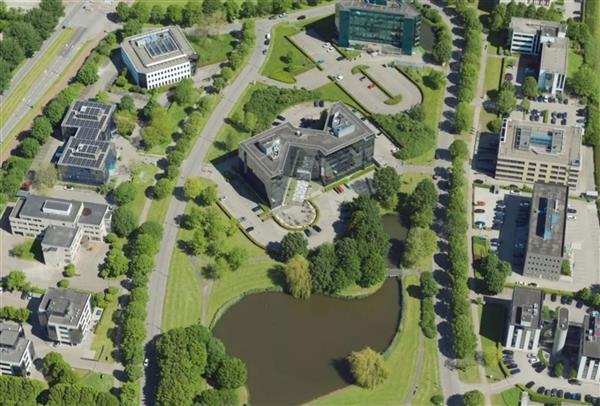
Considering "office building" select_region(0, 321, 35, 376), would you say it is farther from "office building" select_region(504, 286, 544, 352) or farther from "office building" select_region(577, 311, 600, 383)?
"office building" select_region(577, 311, 600, 383)

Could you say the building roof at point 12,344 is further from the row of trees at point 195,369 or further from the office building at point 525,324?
the office building at point 525,324

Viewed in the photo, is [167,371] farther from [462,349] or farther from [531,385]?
[531,385]

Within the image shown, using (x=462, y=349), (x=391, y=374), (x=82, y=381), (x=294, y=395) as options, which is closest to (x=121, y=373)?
(x=82, y=381)

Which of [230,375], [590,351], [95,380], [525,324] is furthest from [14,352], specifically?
[590,351]

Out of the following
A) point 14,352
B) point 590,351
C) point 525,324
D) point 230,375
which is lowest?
point 230,375

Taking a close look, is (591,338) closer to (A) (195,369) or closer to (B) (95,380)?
(A) (195,369)

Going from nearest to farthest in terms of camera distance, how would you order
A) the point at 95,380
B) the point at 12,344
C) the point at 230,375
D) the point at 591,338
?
the point at 12,344 < the point at 230,375 < the point at 591,338 < the point at 95,380

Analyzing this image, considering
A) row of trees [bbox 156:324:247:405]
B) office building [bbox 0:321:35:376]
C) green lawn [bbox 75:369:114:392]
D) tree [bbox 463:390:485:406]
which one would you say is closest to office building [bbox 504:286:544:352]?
tree [bbox 463:390:485:406]
